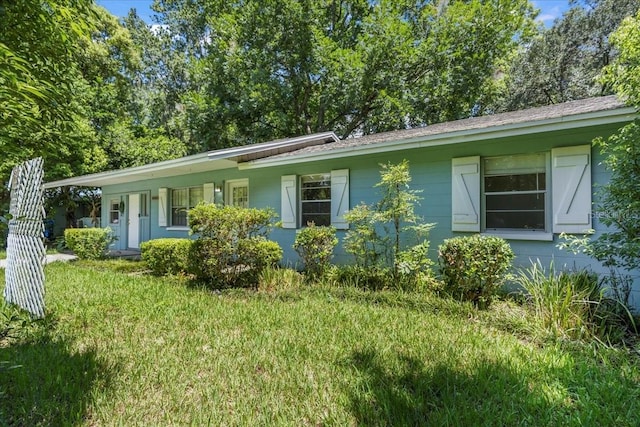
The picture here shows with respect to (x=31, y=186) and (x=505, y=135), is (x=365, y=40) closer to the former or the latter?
(x=505, y=135)

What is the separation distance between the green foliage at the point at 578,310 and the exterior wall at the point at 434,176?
0.81 metres

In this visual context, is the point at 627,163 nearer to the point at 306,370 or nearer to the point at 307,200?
the point at 306,370

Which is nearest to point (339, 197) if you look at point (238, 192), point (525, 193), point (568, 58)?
point (525, 193)

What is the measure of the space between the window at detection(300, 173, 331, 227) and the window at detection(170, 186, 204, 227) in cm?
422

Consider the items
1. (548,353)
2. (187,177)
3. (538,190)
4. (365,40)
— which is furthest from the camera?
(365,40)

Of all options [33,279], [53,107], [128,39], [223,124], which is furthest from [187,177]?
[128,39]

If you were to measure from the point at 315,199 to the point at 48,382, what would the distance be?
6440 millimetres

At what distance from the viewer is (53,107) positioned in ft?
8.34

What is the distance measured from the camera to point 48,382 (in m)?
2.89

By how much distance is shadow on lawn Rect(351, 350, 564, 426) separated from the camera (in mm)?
2406

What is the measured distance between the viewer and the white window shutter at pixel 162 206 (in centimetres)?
1213

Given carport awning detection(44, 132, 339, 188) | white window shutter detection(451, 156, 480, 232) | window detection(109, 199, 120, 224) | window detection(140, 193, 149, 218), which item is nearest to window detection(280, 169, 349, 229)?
carport awning detection(44, 132, 339, 188)

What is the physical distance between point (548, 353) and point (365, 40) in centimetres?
1507

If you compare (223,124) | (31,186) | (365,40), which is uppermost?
(365,40)
